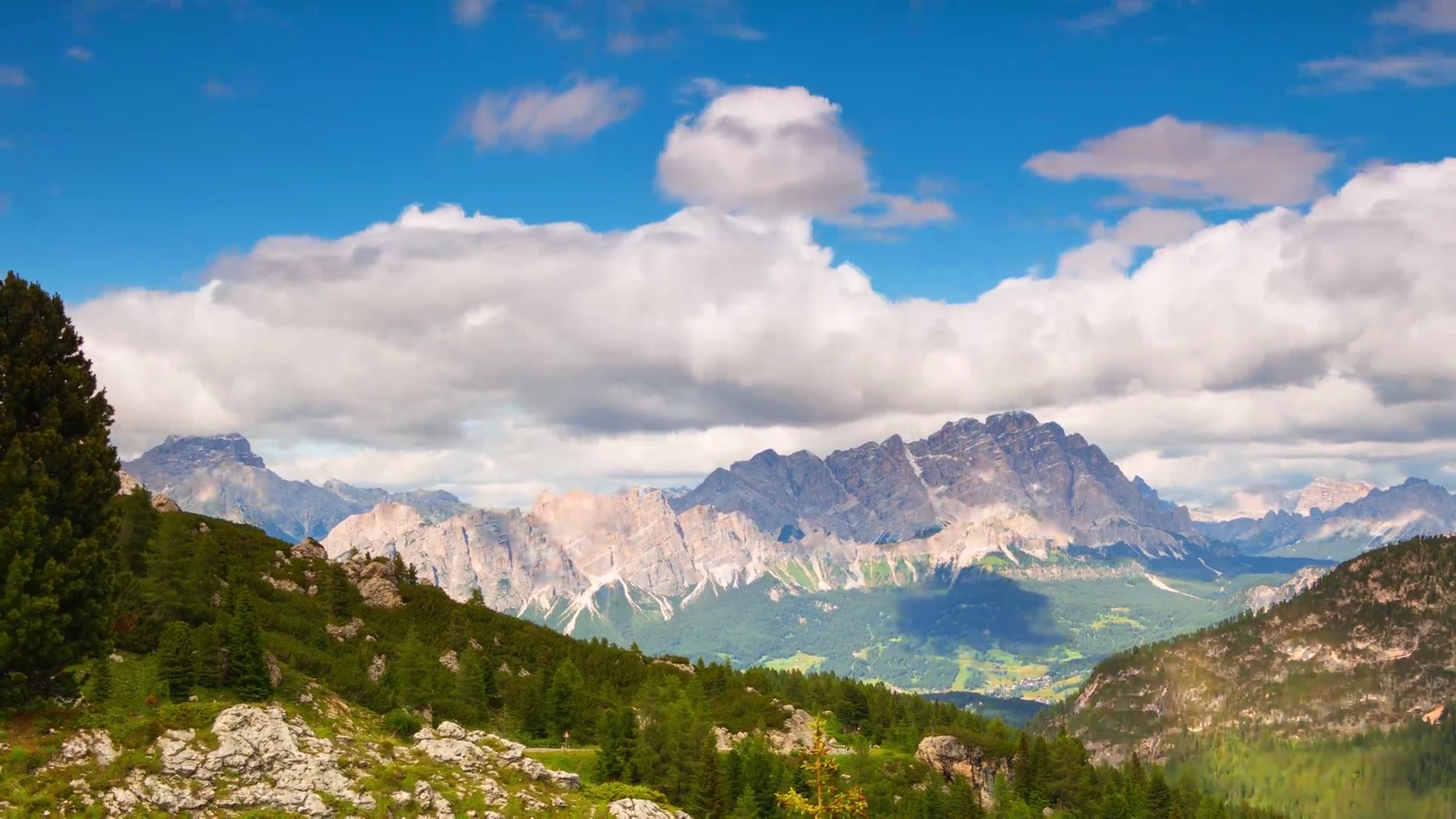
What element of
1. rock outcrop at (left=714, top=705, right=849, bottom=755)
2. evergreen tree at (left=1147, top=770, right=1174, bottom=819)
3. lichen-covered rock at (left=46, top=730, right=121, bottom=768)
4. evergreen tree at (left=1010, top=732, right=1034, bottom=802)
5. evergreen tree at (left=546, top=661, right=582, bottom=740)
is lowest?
evergreen tree at (left=1147, top=770, right=1174, bottom=819)

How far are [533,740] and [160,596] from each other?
4412cm

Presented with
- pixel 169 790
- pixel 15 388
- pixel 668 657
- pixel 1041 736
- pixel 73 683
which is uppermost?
pixel 15 388

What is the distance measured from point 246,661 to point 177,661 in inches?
161

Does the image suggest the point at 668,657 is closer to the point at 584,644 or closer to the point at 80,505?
the point at 584,644

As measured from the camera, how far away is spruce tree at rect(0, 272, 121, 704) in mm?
40094

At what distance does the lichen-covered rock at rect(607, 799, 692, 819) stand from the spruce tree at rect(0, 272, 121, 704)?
26.5 m

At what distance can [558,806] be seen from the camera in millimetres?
47188

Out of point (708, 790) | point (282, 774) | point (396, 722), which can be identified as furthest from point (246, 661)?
point (708, 790)

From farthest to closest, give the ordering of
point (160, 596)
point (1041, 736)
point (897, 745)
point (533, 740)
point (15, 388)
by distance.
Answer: point (1041, 736)
point (897, 745)
point (533, 740)
point (160, 596)
point (15, 388)

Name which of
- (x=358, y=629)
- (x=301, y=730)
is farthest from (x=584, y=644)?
(x=301, y=730)

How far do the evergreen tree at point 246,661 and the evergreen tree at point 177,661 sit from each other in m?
2.73

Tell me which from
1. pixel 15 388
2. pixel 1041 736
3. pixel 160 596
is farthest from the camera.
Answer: pixel 1041 736

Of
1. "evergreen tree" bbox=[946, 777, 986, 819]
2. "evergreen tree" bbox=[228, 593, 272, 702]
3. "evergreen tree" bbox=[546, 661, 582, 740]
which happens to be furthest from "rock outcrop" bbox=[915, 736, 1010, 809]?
"evergreen tree" bbox=[228, 593, 272, 702]

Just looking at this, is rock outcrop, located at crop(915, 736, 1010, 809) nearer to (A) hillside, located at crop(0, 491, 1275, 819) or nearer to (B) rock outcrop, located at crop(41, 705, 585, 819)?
(A) hillside, located at crop(0, 491, 1275, 819)
